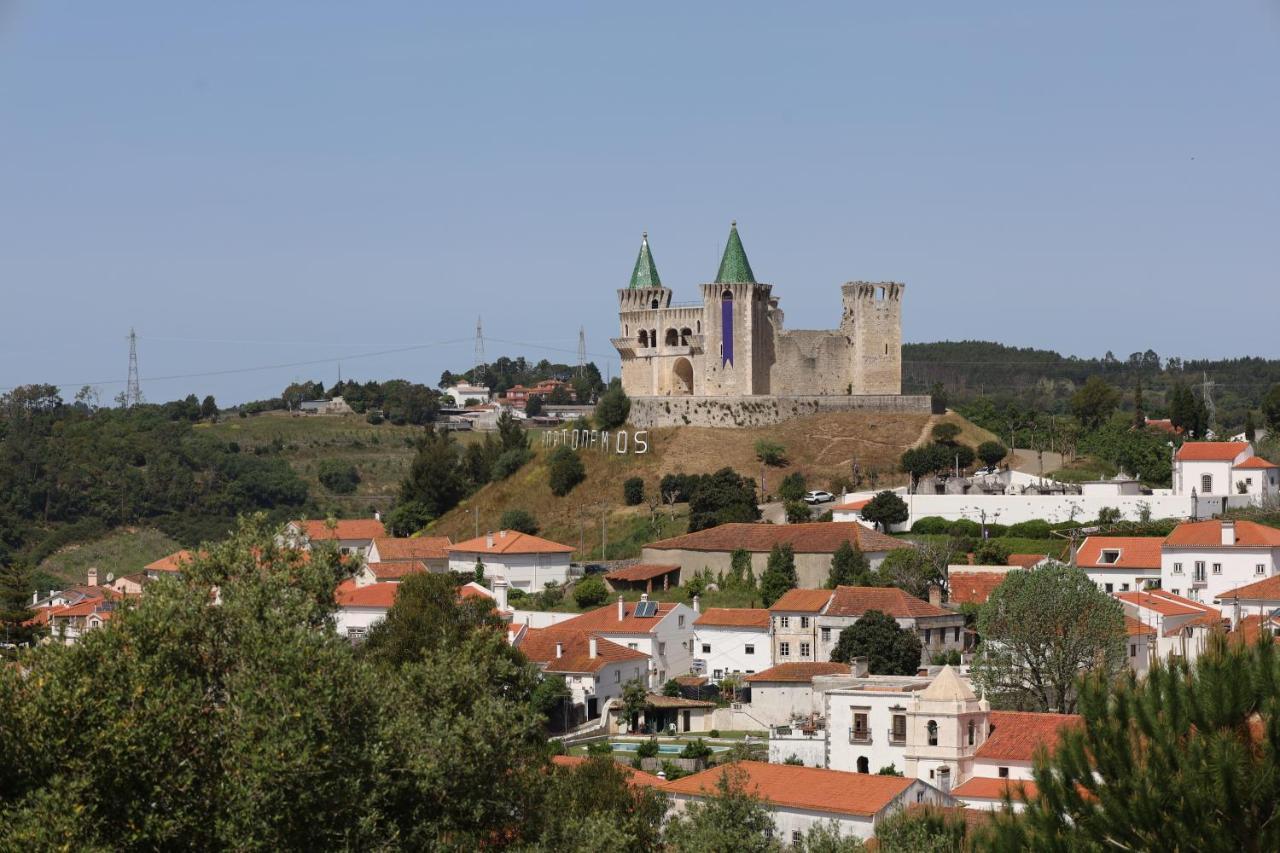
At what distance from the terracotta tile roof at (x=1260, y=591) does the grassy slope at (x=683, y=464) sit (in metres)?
22.0

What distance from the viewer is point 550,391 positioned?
547 feet

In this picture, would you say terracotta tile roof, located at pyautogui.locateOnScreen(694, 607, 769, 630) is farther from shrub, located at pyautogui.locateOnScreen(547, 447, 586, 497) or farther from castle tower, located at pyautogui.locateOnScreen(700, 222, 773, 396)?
castle tower, located at pyautogui.locateOnScreen(700, 222, 773, 396)

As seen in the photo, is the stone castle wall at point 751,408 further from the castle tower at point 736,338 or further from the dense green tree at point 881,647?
the dense green tree at point 881,647

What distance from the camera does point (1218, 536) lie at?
180ft

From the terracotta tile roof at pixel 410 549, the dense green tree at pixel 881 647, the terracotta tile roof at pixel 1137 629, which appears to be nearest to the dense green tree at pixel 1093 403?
the terracotta tile roof at pixel 410 549

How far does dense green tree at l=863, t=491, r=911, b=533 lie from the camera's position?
205ft

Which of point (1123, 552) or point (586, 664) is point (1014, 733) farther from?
point (1123, 552)

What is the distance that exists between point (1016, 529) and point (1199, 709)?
4435 cm

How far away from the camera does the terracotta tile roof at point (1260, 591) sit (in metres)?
49.8

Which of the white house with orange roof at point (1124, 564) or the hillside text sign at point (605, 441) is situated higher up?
the hillside text sign at point (605, 441)

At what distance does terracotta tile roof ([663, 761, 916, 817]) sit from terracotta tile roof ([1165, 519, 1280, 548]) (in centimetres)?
2469

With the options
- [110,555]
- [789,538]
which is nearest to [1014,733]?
[789,538]

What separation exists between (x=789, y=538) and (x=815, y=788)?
2740cm

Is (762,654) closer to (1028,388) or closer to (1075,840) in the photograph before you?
(1075,840)
